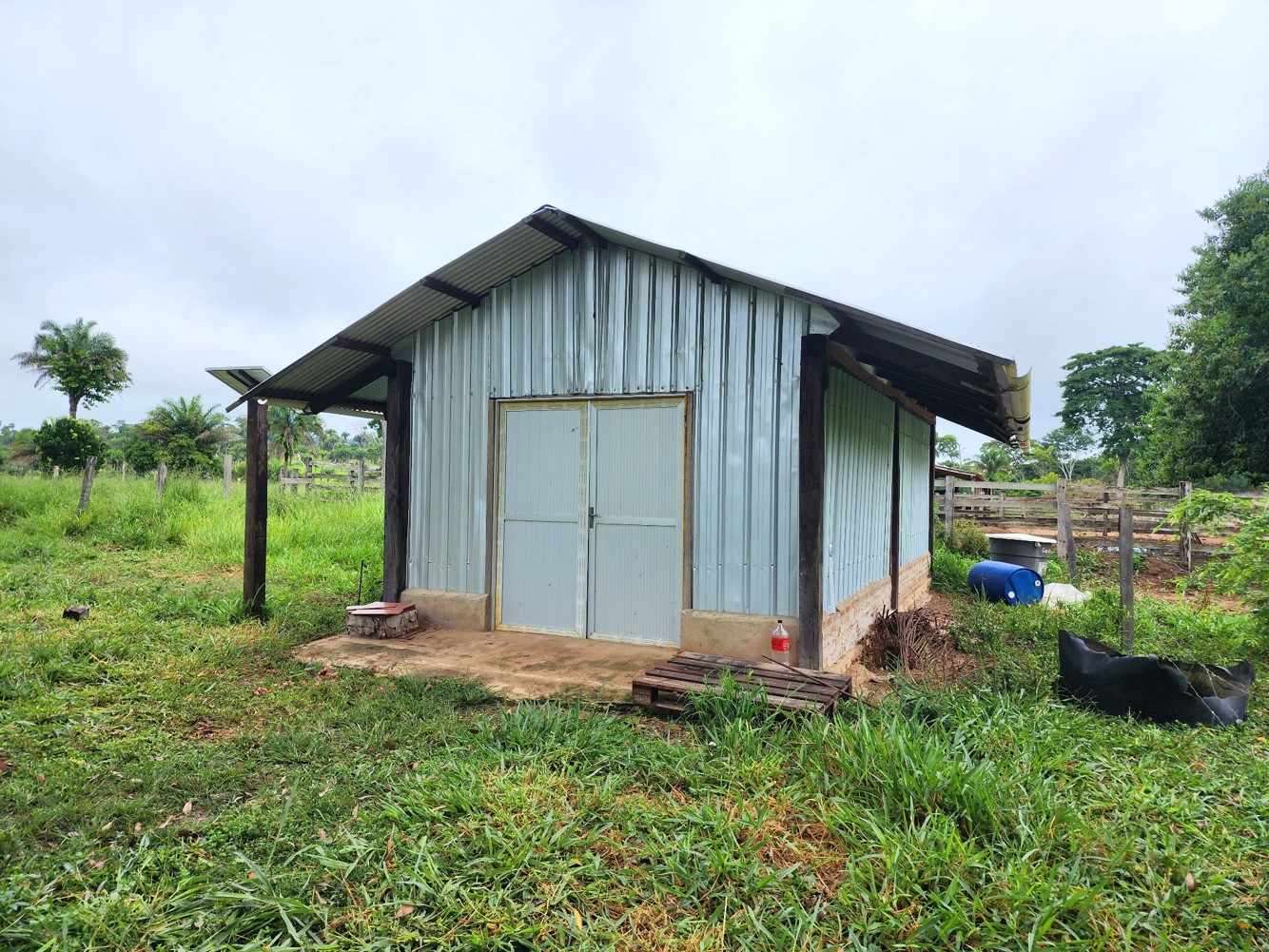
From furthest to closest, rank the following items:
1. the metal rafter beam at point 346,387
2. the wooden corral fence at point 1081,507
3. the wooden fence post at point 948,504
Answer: the wooden fence post at point 948,504 < the wooden corral fence at point 1081,507 < the metal rafter beam at point 346,387

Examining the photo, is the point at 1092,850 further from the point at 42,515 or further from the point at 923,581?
the point at 42,515

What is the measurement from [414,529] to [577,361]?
2.41m

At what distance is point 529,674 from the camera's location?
5043 mm

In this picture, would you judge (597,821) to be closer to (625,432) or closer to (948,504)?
(625,432)

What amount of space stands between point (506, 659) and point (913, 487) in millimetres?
7052

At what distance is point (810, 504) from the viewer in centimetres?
506

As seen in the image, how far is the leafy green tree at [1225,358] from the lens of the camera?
15992mm

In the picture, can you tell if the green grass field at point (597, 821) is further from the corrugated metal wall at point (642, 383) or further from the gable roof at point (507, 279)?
the gable roof at point (507, 279)

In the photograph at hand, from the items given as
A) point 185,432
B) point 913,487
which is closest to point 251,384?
point 913,487

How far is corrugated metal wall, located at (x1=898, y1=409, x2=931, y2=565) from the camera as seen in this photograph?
874 cm

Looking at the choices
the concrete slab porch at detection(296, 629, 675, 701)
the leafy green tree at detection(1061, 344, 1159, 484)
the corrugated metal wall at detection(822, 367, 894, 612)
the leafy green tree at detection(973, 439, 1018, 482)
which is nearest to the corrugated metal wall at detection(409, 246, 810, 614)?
the corrugated metal wall at detection(822, 367, 894, 612)

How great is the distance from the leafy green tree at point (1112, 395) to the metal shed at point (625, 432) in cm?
3823

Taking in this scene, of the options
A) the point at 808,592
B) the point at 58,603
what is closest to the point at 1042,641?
the point at 808,592

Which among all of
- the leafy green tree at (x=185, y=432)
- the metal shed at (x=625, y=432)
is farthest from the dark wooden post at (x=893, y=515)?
the leafy green tree at (x=185, y=432)
